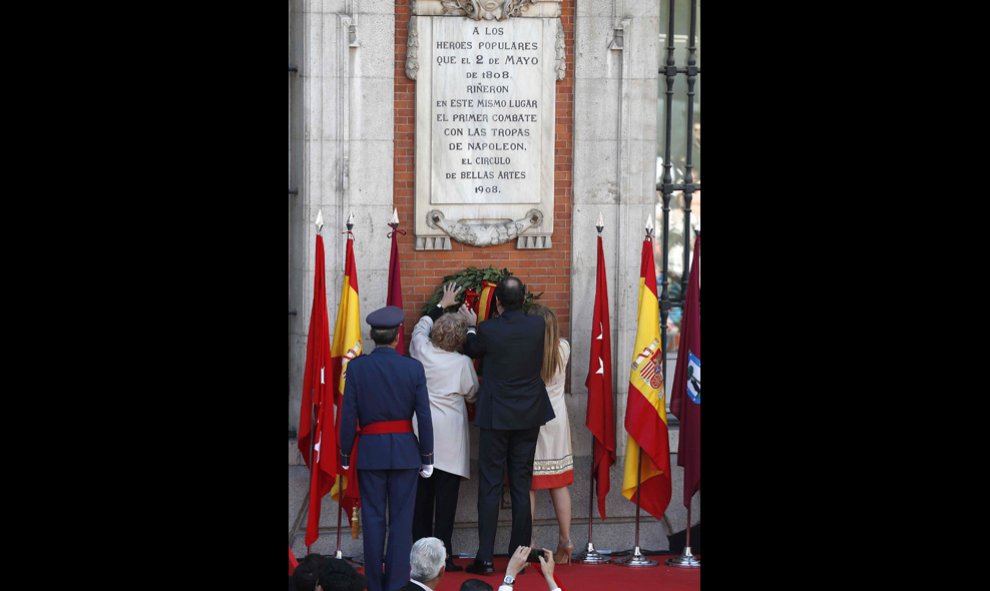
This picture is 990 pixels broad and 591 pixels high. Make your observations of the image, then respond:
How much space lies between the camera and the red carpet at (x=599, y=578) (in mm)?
7883

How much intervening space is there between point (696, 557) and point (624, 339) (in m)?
1.59

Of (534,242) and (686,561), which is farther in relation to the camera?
(534,242)

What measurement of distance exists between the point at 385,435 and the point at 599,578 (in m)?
1.78

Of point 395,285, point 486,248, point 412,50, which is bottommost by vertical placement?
point 395,285

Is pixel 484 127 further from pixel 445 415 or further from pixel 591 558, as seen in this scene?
pixel 591 558

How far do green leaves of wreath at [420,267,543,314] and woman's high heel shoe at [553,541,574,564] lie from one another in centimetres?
159

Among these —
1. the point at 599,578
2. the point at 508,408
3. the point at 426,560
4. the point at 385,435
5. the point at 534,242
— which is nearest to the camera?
the point at 426,560

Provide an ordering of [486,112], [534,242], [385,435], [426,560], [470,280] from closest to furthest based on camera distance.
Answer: [426,560] < [385,435] < [470,280] < [486,112] < [534,242]

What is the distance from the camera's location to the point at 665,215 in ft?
31.0

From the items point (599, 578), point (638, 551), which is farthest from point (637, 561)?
point (599, 578)

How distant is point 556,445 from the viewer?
8.39 m

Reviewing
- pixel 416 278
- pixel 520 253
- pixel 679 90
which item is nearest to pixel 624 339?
pixel 520 253

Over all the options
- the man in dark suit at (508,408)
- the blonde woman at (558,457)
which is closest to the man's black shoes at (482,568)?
the man in dark suit at (508,408)

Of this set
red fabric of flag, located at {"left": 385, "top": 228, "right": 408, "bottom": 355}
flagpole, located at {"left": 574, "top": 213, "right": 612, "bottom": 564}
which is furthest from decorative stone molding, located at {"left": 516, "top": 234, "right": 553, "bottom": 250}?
red fabric of flag, located at {"left": 385, "top": 228, "right": 408, "bottom": 355}
